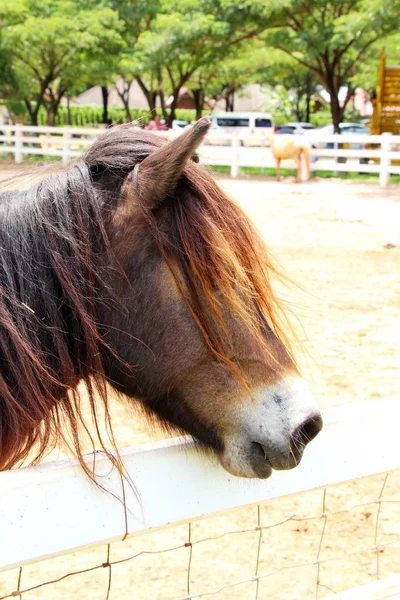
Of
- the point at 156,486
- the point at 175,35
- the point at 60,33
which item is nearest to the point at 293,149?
the point at 175,35

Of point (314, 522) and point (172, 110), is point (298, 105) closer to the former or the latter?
point (172, 110)

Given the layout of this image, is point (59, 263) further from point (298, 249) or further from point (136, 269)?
point (298, 249)

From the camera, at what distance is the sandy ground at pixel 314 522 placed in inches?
113

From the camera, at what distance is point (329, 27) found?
20.4 m

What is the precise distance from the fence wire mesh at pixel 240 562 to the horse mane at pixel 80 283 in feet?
3.82

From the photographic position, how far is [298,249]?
10258 millimetres

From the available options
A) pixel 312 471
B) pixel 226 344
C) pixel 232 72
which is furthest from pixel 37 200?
pixel 232 72

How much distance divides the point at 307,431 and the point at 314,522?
199cm

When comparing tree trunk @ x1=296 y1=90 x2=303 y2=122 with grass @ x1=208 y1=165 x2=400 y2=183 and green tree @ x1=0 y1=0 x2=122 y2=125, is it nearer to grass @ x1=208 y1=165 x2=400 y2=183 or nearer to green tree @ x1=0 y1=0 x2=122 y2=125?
green tree @ x1=0 y1=0 x2=122 y2=125

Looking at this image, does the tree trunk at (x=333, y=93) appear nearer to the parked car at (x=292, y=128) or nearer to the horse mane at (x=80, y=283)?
the parked car at (x=292, y=128)

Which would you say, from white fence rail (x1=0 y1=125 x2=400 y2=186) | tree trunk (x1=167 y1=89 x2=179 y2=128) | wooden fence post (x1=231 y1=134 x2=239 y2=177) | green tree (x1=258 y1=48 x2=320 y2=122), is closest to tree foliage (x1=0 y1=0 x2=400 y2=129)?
tree trunk (x1=167 y1=89 x2=179 y2=128)

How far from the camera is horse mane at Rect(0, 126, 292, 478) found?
168 centimetres

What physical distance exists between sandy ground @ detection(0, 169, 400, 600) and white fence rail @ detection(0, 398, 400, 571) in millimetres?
281

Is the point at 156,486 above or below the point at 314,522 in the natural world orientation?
above
